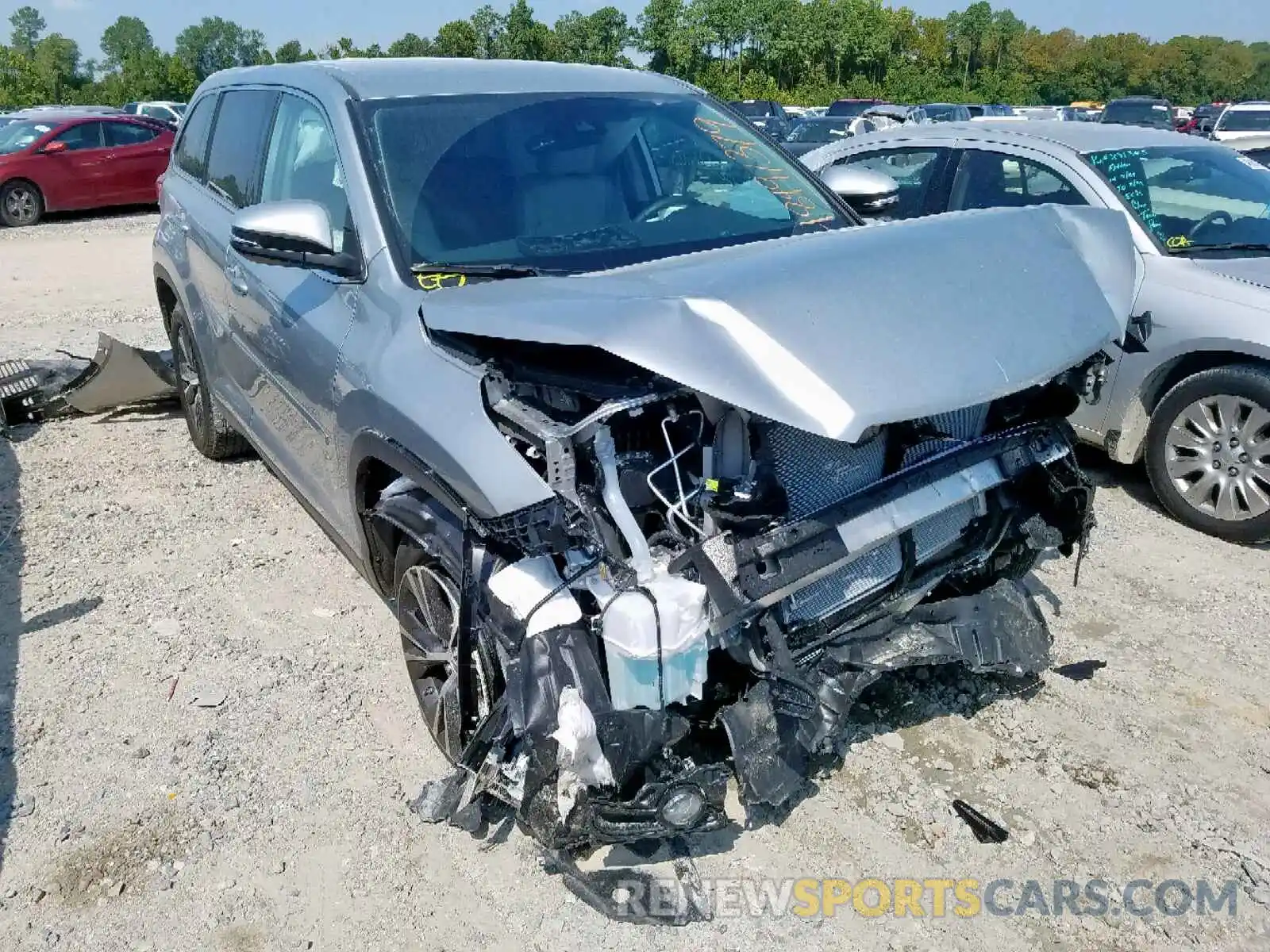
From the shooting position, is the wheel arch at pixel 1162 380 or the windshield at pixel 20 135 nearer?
the wheel arch at pixel 1162 380

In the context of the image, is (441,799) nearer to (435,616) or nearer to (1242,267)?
(435,616)

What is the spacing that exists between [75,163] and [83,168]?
13 cm

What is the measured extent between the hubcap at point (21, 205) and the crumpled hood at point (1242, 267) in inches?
680

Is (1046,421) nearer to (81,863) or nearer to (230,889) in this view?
(230,889)

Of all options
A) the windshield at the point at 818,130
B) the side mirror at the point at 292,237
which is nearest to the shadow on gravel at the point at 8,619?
the side mirror at the point at 292,237

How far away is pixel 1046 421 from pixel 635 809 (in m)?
1.71

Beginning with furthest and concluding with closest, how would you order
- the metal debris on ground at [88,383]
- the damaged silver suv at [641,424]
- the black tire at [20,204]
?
the black tire at [20,204] → the metal debris on ground at [88,383] → the damaged silver suv at [641,424]

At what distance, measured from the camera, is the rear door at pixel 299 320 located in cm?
330

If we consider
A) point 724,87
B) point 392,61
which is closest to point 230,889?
point 392,61

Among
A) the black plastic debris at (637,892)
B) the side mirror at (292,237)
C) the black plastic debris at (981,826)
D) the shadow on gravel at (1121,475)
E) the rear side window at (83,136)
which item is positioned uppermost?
the rear side window at (83,136)

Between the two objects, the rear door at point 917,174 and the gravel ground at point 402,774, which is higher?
the rear door at point 917,174

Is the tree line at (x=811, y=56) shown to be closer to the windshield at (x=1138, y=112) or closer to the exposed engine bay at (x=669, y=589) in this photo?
the windshield at (x=1138, y=112)

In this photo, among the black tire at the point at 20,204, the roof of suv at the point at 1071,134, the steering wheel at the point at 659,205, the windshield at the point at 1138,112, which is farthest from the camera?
the windshield at the point at 1138,112

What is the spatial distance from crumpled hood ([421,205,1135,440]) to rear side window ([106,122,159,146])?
56.4 ft
